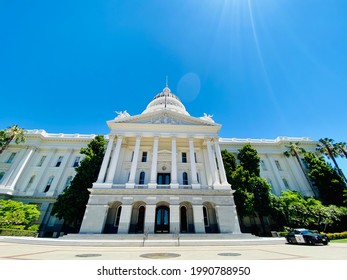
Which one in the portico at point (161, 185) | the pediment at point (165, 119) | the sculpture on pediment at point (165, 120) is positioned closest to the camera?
the portico at point (161, 185)

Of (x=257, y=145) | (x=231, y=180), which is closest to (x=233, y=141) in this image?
(x=257, y=145)

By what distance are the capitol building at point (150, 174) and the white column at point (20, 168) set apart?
0.58 feet

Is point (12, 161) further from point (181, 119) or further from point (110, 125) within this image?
point (181, 119)

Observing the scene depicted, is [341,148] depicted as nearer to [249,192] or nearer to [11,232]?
[249,192]

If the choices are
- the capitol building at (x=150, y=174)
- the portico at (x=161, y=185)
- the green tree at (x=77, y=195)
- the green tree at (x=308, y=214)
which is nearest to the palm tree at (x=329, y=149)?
the capitol building at (x=150, y=174)

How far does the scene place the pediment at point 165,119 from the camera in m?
28.0

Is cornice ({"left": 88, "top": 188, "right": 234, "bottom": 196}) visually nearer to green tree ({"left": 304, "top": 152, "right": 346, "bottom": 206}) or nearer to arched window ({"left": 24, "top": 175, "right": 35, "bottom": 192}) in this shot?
green tree ({"left": 304, "top": 152, "right": 346, "bottom": 206})

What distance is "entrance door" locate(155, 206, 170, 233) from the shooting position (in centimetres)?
2334

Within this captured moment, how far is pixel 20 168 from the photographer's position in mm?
31703

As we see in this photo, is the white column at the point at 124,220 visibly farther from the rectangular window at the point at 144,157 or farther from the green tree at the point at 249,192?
the green tree at the point at 249,192

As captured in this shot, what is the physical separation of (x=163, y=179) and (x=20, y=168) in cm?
2632

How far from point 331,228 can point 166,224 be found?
22.0 metres

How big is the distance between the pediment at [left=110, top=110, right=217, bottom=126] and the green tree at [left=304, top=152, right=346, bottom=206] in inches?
763

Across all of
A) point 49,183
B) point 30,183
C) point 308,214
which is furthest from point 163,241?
point 30,183
